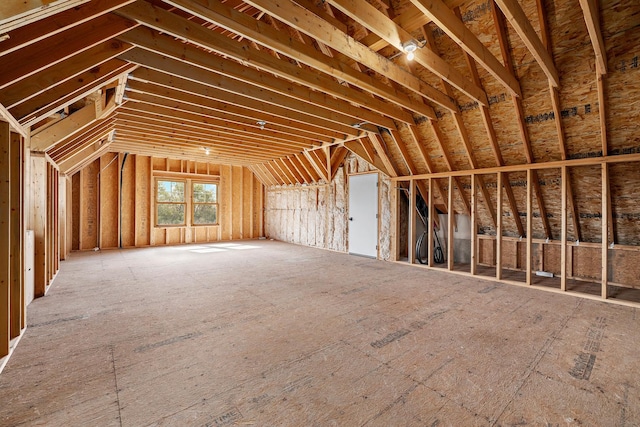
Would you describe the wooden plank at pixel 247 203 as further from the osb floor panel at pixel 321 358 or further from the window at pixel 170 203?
the osb floor panel at pixel 321 358

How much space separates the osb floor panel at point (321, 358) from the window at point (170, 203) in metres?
5.19

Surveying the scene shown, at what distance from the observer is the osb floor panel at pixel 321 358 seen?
170cm

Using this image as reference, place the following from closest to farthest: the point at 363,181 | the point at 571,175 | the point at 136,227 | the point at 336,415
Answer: the point at 336,415, the point at 571,175, the point at 363,181, the point at 136,227

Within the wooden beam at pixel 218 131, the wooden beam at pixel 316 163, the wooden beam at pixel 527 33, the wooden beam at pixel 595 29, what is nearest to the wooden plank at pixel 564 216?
the wooden beam at pixel 527 33

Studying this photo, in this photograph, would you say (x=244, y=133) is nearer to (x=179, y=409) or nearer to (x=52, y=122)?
(x=52, y=122)

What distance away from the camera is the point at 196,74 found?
346 cm

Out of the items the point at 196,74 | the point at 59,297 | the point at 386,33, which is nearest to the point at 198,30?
the point at 196,74

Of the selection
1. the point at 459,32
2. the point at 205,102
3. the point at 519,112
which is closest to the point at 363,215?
the point at 519,112

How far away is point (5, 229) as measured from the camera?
91.5 inches

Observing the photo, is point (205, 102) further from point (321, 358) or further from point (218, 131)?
point (321, 358)

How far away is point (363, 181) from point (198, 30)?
17.7 ft

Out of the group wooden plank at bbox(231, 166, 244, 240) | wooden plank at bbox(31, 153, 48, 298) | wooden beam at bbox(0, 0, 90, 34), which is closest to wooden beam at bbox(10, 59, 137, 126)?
wooden beam at bbox(0, 0, 90, 34)

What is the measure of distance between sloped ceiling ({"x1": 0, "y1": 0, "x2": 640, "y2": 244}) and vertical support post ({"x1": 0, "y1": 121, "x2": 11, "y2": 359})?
266 millimetres

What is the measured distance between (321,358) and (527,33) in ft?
11.1
